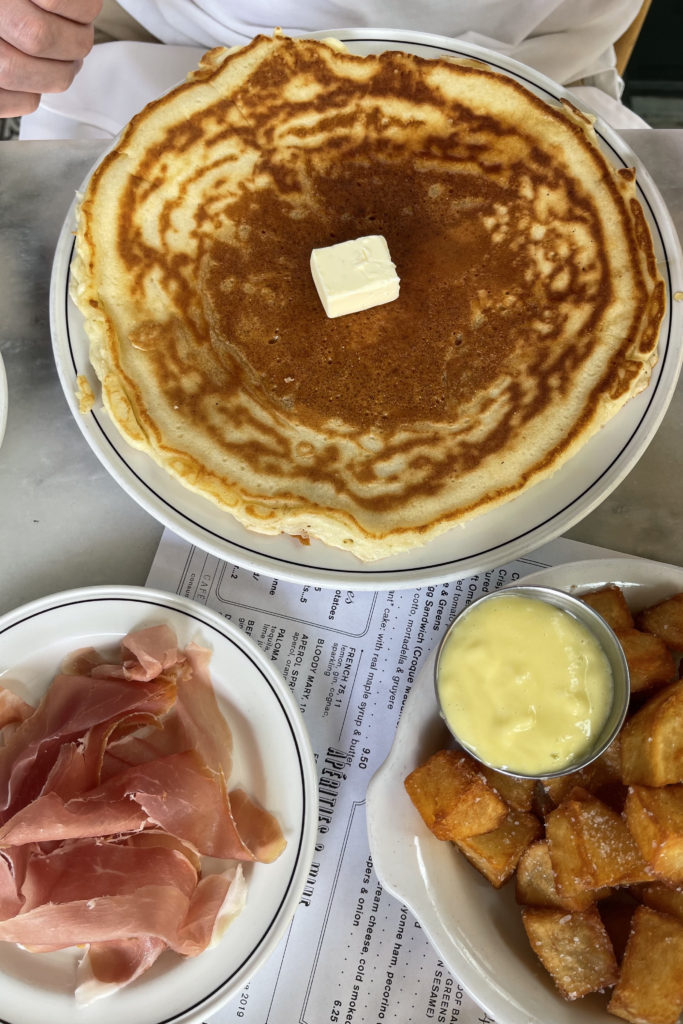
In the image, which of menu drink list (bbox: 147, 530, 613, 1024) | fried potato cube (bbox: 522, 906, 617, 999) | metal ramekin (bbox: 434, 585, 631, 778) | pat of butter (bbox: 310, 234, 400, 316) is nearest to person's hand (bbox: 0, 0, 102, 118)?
pat of butter (bbox: 310, 234, 400, 316)

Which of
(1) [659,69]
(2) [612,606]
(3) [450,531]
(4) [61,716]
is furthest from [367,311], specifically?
(1) [659,69]

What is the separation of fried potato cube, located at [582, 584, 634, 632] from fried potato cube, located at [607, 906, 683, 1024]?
0.45m

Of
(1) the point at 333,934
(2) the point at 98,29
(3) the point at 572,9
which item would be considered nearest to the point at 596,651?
(1) the point at 333,934

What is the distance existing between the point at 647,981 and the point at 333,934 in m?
0.55

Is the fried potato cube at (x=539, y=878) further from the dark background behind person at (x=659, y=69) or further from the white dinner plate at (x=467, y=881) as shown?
the dark background behind person at (x=659, y=69)

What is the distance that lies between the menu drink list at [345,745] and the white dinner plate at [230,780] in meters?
0.10

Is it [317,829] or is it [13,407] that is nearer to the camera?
[317,829]

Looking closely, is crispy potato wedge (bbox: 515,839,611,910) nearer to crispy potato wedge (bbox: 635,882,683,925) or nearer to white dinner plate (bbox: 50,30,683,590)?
crispy potato wedge (bbox: 635,882,683,925)

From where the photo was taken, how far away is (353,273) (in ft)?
4.51

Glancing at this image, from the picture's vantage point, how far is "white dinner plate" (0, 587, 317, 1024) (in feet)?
4.60

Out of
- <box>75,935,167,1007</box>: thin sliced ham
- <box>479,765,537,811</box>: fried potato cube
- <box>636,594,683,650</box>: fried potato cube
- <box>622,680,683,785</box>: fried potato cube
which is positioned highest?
<box>636,594,683,650</box>: fried potato cube

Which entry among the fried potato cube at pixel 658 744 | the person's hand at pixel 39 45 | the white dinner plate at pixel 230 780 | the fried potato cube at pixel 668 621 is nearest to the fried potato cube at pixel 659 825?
the fried potato cube at pixel 658 744

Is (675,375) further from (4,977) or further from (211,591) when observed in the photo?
(4,977)

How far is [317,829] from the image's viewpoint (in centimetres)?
148
